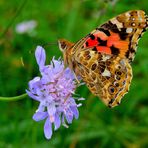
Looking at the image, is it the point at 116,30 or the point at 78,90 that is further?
the point at 78,90

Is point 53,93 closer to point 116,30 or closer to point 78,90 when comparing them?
point 116,30

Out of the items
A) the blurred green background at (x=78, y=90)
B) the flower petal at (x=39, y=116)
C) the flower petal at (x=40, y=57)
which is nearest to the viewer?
the flower petal at (x=39, y=116)

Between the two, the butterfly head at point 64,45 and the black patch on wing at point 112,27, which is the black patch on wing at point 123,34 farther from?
the butterfly head at point 64,45

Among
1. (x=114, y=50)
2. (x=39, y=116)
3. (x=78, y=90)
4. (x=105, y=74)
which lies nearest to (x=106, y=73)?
(x=105, y=74)

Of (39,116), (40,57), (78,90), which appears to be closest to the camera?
(39,116)

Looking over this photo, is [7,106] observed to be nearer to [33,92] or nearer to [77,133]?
[77,133]

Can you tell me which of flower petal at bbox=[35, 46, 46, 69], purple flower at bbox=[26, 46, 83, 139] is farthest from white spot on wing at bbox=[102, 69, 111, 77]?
flower petal at bbox=[35, 46, 46, 69]

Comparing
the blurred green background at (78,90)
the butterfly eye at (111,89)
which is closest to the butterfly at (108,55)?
the butterfly eye at (111,89)
